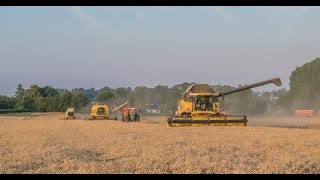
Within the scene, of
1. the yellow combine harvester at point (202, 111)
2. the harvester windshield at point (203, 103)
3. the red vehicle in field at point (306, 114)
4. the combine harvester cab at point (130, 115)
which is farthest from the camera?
the red vehicle in field at point (306, 114)

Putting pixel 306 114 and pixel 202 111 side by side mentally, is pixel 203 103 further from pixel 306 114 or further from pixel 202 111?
pixel 306 114

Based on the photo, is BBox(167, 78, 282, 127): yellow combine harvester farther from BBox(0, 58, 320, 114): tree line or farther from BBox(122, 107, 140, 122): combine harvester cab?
BBox(0, 58, 320, 114): tree line

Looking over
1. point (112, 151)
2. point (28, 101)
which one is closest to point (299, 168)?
point (112, 151)

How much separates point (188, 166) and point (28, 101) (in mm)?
123298

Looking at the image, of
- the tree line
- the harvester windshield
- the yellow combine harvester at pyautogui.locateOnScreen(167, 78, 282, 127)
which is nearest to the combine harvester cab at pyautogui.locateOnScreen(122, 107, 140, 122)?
the yellow combine harvester at pyautogui.locateOnScreen(167, 78, 282, 127)

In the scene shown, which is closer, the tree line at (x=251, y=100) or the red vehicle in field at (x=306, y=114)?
the red vehicle in field at (x=306, y=114)

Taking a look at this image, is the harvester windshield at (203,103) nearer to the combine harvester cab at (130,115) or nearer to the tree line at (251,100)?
the combine harvester cab at (130,115)

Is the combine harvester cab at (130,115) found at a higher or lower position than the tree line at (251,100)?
lower

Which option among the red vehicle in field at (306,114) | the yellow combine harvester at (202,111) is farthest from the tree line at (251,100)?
the yellow combine harvester at (202,111)

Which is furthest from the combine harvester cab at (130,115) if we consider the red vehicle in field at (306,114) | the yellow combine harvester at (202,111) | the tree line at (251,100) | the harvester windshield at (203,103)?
the red vehicle in field at (306,114)

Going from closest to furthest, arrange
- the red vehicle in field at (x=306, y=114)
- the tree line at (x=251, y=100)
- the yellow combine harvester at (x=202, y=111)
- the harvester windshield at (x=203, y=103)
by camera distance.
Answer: the yellow combine harvester at (x=202, y=111) → the harvester windshield at (x=203, y=103) → the red vehicle in field at (x=306, y=114) → the tree line at (x=251, y=100)

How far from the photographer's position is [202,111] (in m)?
33.0

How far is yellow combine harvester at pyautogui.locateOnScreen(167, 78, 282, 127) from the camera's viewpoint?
103 ft

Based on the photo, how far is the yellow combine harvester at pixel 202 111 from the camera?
31469 mm
